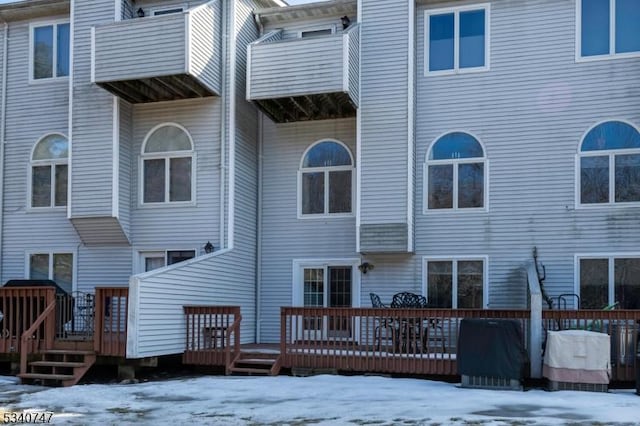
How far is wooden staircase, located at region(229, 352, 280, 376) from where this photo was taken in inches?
460

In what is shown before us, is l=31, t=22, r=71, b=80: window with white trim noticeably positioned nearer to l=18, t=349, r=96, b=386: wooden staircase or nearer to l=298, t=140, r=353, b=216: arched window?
l=298, t=140, r=353, b=216: arched window

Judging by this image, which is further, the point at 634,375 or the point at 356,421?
the point at 634,375

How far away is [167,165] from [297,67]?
3.65 meters

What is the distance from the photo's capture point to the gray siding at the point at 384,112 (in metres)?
13.7

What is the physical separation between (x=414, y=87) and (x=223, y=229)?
16.0 ft

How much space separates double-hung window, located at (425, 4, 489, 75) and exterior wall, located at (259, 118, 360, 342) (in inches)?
88.8

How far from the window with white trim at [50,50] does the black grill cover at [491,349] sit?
10.7 metres

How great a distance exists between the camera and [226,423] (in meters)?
8.05

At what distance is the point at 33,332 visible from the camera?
1185cm

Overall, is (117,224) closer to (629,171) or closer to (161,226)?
(161,226)

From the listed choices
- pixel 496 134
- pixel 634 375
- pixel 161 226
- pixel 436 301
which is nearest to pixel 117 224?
pixel 161 226

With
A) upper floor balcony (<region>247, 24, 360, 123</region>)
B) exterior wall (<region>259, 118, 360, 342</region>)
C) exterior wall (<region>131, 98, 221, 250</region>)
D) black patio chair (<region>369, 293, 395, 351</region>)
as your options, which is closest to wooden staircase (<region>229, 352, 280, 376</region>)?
black patio chair (<region>369, 293, 395, 351</region>)

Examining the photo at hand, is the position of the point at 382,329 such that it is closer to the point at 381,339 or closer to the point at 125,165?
the point at 381,339

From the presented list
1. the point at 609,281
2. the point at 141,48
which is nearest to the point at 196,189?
the point at 141,48
